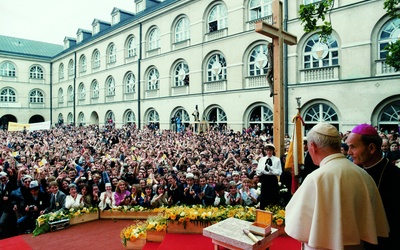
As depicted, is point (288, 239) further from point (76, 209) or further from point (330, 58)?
point (330, 58)

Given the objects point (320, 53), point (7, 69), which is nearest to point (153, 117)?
point (320, 53)

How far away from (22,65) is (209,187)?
45.5 m

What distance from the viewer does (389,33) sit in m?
14.8

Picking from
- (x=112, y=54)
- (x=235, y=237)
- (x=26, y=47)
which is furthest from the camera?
(x=26, y=47)

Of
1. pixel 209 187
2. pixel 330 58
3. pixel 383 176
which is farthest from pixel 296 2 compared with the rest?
pixel 383 176

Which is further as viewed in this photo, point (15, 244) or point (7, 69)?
point (7, 69)

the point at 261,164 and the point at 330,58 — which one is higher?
the point at 330,58

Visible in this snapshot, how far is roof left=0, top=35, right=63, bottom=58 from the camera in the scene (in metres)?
42.8

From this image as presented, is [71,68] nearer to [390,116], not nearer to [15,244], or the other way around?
[390,116]

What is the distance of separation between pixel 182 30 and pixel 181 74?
395 centimetres

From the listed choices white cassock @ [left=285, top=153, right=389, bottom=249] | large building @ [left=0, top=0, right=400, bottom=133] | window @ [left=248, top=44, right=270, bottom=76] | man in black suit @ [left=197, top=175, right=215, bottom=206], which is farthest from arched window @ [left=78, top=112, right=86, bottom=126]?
white cassock @ [left=285, top=153, right=389, bottom=249]

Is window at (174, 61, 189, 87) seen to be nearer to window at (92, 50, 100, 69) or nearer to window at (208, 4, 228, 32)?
window at (208, 4, 228, 32)

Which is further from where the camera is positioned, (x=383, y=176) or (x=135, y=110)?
(x=135, y=110)

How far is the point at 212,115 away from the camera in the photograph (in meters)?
23.5
